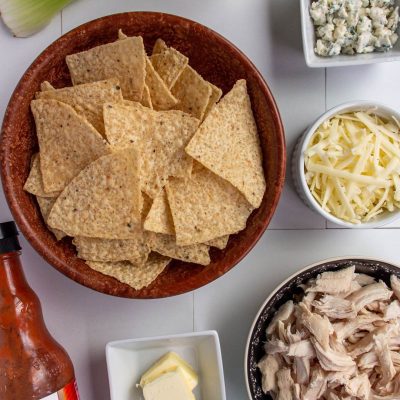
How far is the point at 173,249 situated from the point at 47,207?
315mm

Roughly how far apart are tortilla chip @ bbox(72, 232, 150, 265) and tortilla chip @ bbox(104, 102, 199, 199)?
0.13 m

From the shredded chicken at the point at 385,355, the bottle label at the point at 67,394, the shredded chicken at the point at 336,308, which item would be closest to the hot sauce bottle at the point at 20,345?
the bottle label at the point at 67,394

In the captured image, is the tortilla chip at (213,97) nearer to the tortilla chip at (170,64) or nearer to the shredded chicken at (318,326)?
the tortilla chip at (170,64)

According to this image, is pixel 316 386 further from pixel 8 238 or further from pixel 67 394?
pixel 8 238

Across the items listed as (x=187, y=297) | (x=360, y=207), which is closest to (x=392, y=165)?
(x=360, y=207)

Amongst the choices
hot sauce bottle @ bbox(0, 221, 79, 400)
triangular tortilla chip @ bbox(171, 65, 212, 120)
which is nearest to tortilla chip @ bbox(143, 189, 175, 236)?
triangular tortilla chip @ bbox(171, 65, 212, 120)

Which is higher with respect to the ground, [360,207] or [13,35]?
[13,35]

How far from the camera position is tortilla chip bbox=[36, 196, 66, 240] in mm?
1529

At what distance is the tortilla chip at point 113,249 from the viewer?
1.52 metres

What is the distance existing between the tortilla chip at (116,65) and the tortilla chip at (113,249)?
340mm

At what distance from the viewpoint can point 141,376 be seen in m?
1.74

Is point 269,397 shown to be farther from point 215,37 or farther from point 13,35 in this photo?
point 13,35

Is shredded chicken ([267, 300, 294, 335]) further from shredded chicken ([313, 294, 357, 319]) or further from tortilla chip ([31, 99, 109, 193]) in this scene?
tortilla chip ([31, 99, 109, 193])

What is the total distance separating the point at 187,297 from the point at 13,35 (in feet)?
2.72
